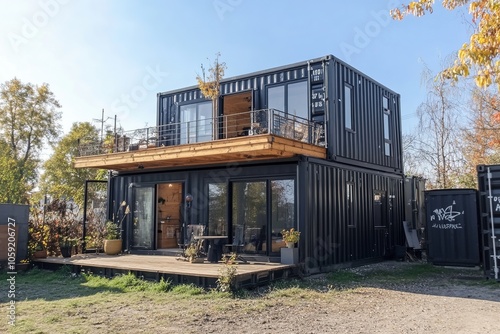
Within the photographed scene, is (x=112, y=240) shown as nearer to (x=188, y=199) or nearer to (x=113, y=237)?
(x=113, y=237)

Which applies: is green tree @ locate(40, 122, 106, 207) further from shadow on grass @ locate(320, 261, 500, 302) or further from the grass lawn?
shadow on grass @ locate(320, 261, 500, 302)

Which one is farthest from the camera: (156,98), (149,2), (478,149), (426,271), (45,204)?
(478,149)

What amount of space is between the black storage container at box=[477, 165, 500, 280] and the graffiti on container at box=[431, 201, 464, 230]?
1087 mm

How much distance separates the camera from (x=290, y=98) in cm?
1159

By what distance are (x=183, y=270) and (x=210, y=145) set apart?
303cm

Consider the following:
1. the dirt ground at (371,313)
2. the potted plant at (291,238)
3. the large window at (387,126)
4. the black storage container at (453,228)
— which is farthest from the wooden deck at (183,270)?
the large window at (387,126)

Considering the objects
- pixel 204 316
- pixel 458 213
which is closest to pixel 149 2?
pixel 204 316

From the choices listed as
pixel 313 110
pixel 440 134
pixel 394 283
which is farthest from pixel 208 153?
pixel 440 134

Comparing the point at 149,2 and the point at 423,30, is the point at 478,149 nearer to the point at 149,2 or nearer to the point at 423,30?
the point at 423,30

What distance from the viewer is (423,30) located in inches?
396

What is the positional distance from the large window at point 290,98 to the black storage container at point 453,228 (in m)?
4.02

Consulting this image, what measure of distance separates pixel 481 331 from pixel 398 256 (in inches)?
327

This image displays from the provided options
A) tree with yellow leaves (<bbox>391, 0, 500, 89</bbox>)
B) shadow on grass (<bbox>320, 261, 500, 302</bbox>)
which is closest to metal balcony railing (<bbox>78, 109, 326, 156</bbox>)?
shadow on grass (<bbox>320, 261, 500, 302</bbox>)

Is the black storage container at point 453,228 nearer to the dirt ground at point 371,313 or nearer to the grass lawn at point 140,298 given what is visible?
the grass lawn at point 140,298
